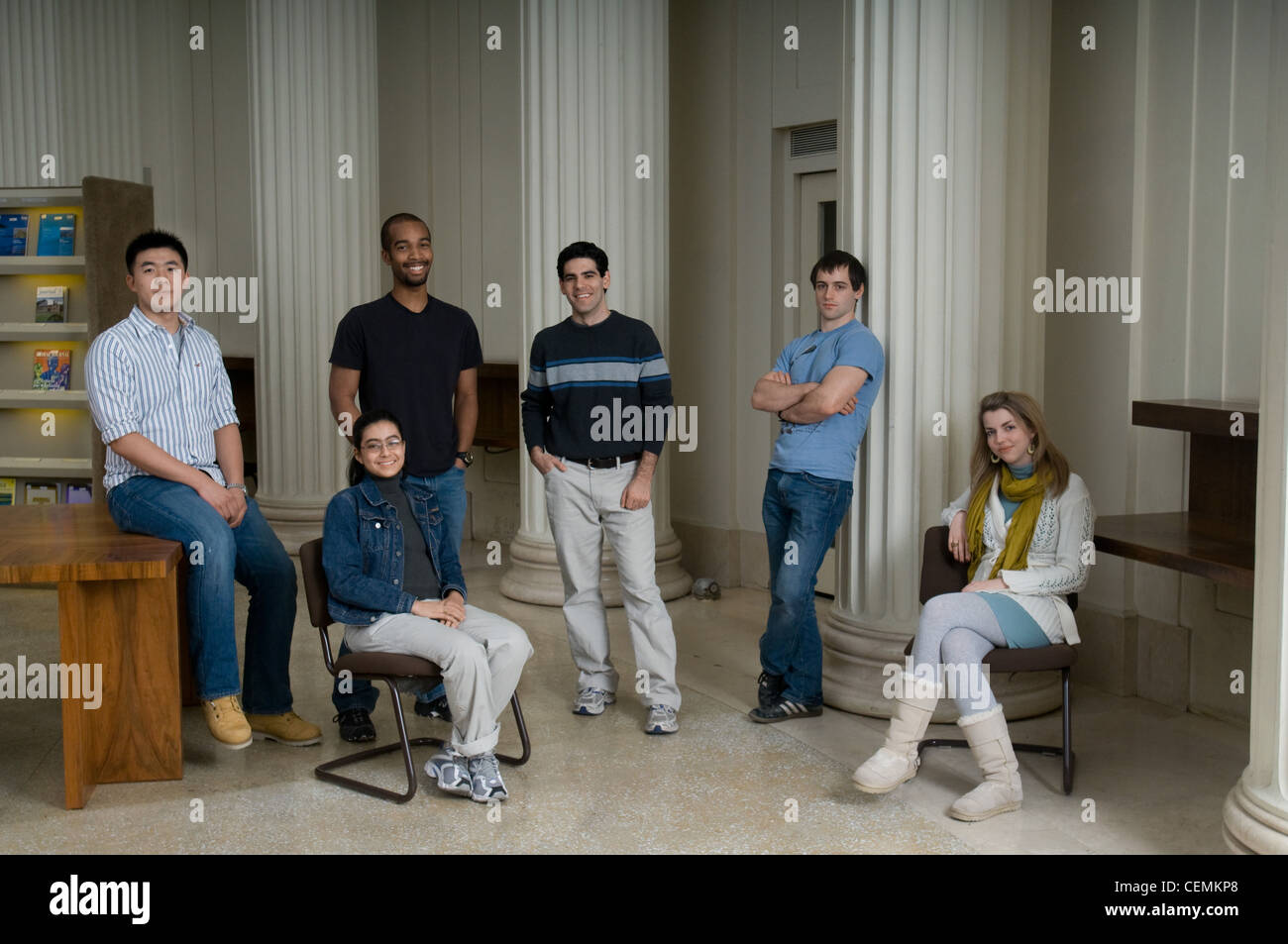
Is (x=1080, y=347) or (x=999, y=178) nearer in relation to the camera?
(x=999, y=178)

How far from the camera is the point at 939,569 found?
4871mm

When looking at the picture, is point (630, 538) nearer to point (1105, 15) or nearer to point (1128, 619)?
point (1128, 619)

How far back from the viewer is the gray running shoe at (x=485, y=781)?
14.6 feet

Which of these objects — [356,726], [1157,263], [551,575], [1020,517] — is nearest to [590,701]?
[356,726]

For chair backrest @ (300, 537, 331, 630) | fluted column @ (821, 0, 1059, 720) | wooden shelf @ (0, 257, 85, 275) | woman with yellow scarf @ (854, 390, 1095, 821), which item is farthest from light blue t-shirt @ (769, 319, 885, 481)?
wooden shelf @ (0, 257, 85, 275)

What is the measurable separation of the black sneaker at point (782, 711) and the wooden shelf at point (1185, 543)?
1.33m

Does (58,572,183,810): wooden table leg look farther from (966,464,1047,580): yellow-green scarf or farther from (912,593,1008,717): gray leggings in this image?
(966,464,1047,580): yellow-green scarf

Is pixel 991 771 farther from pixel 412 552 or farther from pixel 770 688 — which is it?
pixel 412 552

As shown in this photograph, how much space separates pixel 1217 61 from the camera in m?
5.26

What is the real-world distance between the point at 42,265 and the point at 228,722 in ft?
13.1
